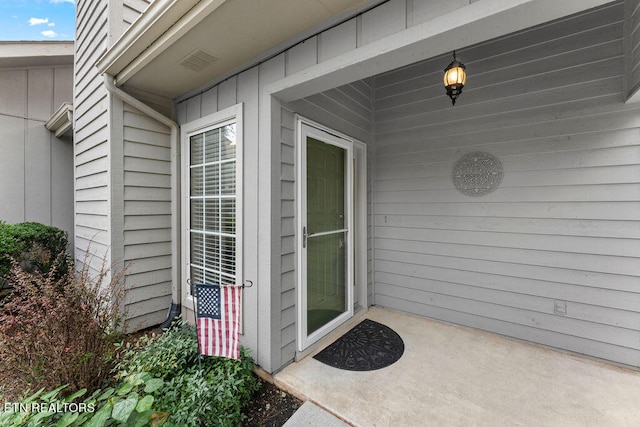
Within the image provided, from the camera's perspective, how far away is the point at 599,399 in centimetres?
188

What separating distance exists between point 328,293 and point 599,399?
218cm

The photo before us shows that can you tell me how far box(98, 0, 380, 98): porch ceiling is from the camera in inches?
64.5

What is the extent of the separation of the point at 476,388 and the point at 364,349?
917mm

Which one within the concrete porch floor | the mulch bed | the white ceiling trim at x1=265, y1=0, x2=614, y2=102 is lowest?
the mulch bed

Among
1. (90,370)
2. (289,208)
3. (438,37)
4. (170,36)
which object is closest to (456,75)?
(438,37)

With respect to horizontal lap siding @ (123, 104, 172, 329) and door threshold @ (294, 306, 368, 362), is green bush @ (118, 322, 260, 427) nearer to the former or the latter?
door threshold @ (294, 306, 368, 362)

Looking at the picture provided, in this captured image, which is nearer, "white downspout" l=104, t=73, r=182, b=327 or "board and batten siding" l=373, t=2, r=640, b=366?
"board and batten siding" l=373, t=2, r=640, b=366

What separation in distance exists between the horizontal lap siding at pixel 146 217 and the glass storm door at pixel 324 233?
1698mm

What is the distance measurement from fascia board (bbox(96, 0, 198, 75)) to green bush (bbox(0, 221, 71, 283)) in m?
2.34

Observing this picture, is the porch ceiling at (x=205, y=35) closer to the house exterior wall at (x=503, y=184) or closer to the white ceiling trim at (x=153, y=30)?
the white ceiling trim at (x=153, y=30)

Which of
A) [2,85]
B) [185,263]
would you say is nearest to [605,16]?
[185,263]

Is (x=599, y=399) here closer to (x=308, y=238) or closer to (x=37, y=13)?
(x=308, y=238)

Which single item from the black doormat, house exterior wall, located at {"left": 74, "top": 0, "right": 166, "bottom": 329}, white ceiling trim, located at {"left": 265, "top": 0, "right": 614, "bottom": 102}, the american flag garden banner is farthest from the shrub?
white ceiling trim, located at {"left": 265, "top": 0, "right": 614, "bottom": 102}

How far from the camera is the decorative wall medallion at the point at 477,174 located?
2721 millimetres
